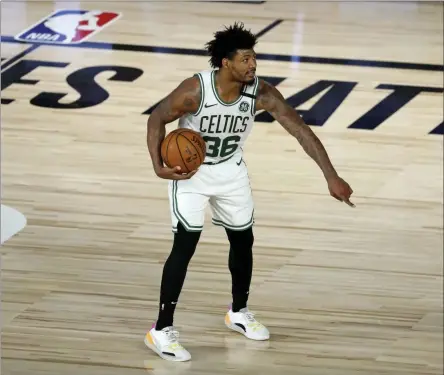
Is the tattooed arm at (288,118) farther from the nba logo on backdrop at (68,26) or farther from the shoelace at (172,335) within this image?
the nba logo on backdrop at (68,26)

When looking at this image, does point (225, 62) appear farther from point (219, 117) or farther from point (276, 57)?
point (276, 57)

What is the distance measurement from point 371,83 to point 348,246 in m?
3.29

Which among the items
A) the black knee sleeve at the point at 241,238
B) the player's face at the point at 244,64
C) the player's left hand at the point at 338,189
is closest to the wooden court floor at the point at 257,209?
the black knee sleeve at the point at 241,238

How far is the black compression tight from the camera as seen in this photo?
14.2ft

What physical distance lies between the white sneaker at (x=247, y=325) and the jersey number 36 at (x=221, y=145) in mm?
775

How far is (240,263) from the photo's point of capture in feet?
14.8

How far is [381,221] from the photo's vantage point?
6242 millimetres

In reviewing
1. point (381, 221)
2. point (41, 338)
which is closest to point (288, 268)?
point (381, 221)

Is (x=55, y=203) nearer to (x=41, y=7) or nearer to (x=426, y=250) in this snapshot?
(x=426, y=250)

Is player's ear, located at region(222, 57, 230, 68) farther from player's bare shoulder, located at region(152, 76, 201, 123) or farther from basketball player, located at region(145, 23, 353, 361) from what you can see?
player's bare shoulder, located at region(152, 76, 201, 123)

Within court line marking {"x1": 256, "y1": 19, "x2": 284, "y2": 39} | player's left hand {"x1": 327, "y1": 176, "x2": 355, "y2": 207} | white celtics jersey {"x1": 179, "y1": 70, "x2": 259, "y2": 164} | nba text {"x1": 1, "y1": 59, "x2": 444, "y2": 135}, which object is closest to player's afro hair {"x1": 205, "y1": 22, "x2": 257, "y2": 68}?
white celtics jersey {"x1": 179, "y1": 70, "x2": 259, "y2": 164}

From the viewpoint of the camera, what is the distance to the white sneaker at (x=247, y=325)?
4668 millimetres

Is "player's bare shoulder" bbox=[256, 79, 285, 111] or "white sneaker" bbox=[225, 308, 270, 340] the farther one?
"white sneaker" bbox=[225, 308, 270, 340]

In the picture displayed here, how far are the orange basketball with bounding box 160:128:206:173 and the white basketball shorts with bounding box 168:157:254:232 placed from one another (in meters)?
0.20
